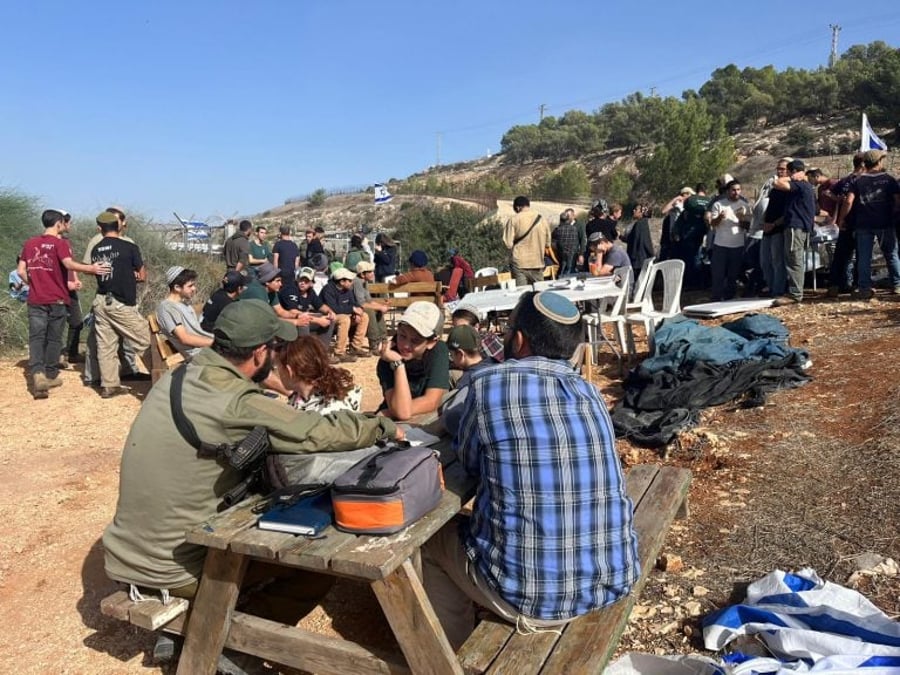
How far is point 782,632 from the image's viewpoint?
7.70 ft

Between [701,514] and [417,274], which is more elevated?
[417,274]

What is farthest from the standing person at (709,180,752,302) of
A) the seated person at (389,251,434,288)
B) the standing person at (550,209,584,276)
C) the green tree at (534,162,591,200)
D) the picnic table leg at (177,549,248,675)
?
the green tree at (534,162,591,200)

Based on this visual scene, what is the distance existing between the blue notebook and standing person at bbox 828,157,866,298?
7.65 m

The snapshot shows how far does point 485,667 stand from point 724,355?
4244 mm

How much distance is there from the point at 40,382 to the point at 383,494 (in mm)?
A: 6190

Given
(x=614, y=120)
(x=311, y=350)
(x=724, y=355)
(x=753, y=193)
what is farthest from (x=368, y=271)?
(x=614, y=120)

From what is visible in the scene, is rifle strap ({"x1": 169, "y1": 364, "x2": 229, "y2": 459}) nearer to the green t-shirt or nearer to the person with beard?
the person with beard

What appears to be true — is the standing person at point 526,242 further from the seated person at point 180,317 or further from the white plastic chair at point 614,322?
the seated person at point 180,317

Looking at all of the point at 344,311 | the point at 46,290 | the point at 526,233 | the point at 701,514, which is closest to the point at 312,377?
the point at 701,514

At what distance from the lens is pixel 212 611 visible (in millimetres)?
2393

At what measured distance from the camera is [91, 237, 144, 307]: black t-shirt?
22.4 ft

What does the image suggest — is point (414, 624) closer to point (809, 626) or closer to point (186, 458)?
point (186, 458)

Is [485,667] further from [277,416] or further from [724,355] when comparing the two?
[724,355]

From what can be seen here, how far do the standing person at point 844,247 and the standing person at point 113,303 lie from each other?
7682 mm
